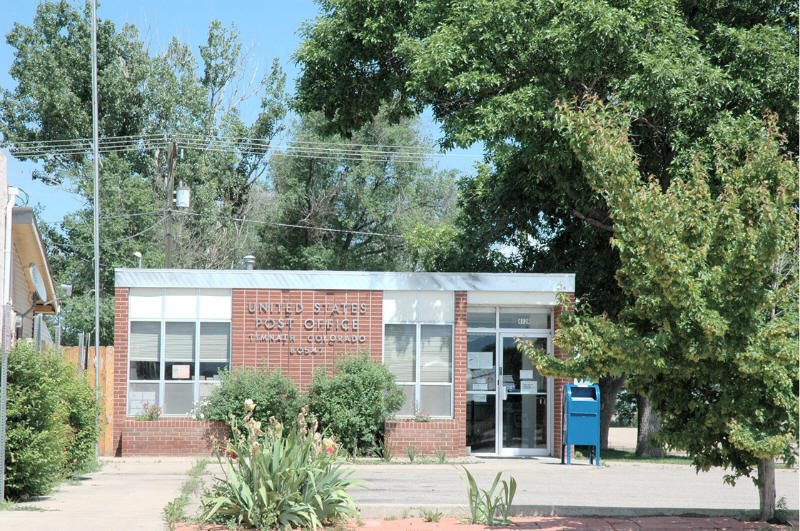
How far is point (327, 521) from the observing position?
9586 millimetres

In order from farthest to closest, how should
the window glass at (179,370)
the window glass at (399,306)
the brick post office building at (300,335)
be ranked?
the window glass at (399,306), the window glass at (179,370), the brick post office building at (300,335)

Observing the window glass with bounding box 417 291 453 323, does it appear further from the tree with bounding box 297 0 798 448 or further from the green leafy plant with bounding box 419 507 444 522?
the green leafy plant with bounding box 419 507 444 522

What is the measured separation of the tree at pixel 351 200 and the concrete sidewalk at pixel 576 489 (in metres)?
24.8

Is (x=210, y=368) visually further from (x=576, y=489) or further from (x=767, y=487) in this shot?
(x=767, y=487)

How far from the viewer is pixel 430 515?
33.6ft

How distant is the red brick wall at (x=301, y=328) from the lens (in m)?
18.6

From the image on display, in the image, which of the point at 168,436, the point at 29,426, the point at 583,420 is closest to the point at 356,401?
the point at 168,436

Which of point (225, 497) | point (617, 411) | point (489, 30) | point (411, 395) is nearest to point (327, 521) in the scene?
point (225, 497)

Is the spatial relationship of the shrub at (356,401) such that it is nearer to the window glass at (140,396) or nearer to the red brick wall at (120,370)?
the window glass at (140,396)

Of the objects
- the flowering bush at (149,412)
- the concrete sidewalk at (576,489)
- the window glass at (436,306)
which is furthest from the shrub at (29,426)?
the window glass at (436,306)

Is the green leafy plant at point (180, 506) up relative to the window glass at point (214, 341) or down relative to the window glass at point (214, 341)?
down

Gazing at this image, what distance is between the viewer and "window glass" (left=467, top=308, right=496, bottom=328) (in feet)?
63.3

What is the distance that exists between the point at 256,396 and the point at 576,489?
272 inches

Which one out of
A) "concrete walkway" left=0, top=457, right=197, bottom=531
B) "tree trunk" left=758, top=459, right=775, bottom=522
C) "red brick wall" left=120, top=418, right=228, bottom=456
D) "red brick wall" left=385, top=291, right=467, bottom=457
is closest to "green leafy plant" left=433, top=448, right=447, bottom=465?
"red brick wall" left=385, top=291, right=467, bottom=457
